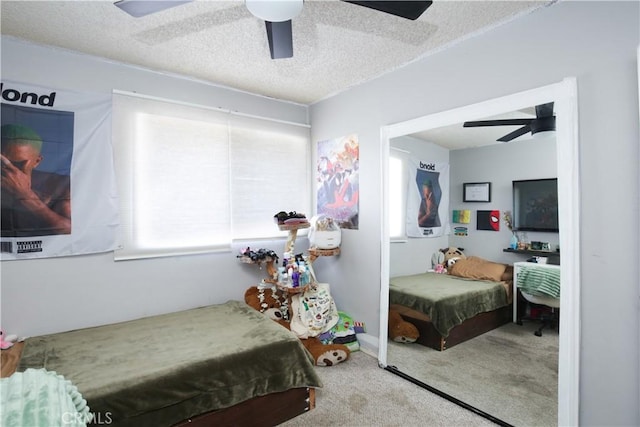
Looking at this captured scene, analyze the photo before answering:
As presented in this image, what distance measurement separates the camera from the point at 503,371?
217 centimetres

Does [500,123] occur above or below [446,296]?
above

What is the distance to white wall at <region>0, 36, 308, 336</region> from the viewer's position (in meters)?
2.19

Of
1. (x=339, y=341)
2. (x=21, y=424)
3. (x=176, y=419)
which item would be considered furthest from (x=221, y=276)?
(x=21, y=424)

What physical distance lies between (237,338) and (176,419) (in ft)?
1.81

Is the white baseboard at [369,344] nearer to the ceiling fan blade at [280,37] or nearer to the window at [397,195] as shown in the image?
the window at [397,195]

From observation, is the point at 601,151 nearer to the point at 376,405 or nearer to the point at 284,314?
the point at 376,405

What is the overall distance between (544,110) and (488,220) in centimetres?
74

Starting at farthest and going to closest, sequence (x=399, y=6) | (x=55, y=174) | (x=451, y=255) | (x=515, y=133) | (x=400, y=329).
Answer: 1. (x=400, y=329)
2. (x=451, y=255)
3. (x=55, y=174)
4. (x=515, y=133)
5. (x=399, y=6)

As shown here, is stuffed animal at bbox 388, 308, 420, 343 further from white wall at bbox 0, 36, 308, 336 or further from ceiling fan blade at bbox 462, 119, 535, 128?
ceiling fan blade at bbox 462, 119, 535, 128

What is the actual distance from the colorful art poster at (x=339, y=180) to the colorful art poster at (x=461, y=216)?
0.93 meters

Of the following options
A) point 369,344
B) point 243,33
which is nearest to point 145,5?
point 243,33

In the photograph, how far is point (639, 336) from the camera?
1542 mm

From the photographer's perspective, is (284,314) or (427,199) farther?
(284,314)

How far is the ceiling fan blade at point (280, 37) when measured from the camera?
1.62m
